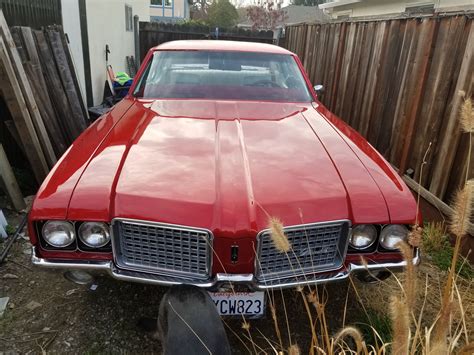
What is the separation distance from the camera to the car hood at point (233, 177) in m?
2.06

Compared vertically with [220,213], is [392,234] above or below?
below

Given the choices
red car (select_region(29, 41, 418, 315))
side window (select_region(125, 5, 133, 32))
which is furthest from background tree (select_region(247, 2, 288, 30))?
red car (select_region(29, 41, 418, 315))

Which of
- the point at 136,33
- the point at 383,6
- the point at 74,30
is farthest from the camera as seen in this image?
the point at 136,33

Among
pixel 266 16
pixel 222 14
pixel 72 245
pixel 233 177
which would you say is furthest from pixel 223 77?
pixel 222 14

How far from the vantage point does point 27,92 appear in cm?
408

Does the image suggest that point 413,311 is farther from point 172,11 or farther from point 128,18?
point 172,11

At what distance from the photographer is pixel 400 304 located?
1124 millimetres

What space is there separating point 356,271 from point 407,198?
0.50m

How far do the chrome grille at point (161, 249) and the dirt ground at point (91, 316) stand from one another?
447 millimetres

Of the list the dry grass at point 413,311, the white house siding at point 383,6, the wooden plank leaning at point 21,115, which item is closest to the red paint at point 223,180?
the dry grass at point 413,311

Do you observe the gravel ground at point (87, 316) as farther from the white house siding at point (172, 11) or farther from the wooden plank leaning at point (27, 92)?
the white house siding at point (172, 11)

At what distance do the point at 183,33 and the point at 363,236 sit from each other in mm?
10740

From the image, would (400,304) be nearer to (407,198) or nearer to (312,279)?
(312,279)

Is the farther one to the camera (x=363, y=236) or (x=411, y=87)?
(x=411, y=87)
